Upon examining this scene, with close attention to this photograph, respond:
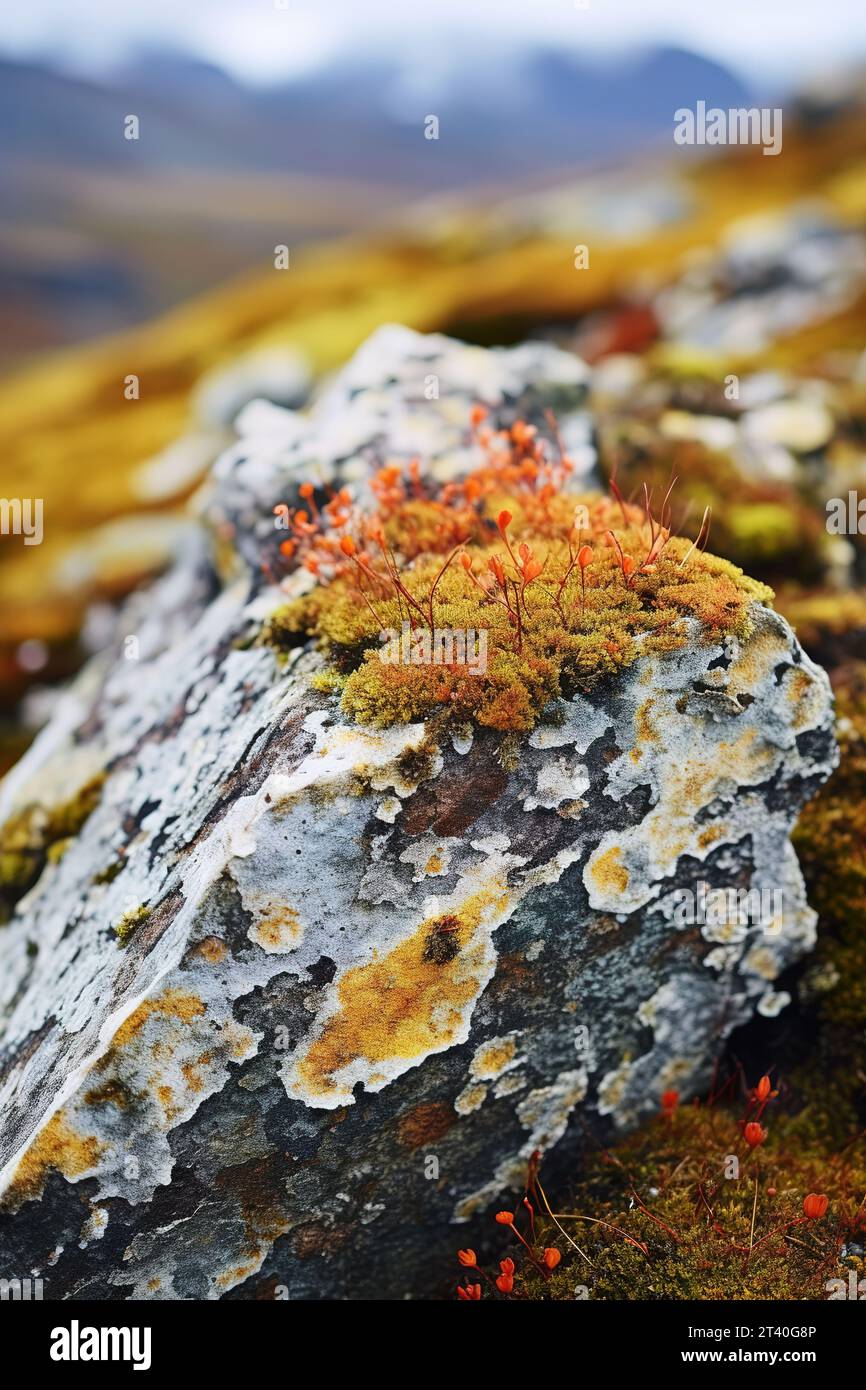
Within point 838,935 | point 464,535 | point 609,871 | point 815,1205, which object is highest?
point 464,535

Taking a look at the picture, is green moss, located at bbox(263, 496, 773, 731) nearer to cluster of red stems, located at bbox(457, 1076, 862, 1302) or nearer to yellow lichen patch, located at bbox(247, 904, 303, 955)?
yellow lichen patch, located at bbox(247, 904, 303, 955)

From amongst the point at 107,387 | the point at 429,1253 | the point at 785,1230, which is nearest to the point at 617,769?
the point at 785,1230

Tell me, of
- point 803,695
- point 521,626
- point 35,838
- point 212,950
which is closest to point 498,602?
point 521,626

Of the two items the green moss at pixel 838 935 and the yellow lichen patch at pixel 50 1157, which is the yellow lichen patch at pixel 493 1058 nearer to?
the yellow lichen patch at pixel 50 1157

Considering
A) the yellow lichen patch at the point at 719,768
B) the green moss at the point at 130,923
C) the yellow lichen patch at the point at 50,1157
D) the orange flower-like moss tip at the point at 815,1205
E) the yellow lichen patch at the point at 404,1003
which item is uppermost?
the yellow lichen patch at the point at 719,768

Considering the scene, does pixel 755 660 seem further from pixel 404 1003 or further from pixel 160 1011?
pixel 160 1011

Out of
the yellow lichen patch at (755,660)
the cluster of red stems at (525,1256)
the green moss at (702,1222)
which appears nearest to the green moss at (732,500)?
the yellow lichen patch at (755,660)
